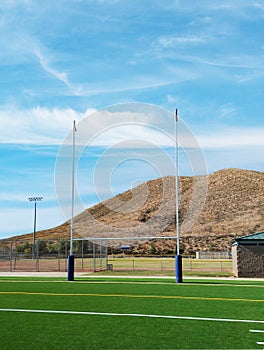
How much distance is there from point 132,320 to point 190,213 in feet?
343

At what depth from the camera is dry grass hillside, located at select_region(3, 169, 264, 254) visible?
85562 mm

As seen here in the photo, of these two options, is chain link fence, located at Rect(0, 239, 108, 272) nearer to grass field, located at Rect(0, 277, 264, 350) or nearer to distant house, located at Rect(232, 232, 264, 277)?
distant house, located at Rect(232, 232, 264, 277)

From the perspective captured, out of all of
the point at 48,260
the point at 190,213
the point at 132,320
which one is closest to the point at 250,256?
the point at 132,320

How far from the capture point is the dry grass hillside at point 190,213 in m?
85.6

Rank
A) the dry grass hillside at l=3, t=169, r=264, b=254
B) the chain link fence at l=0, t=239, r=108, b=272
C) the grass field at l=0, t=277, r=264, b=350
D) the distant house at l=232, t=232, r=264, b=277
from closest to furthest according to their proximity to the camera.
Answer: the grass field at l=0, t=277, r=264, b=350 < the distant house at l=232, t=232, r=264, b=277 < the chain link fence at l=0, t=239, r=108, b=272 < the dry grass hillside at l=3, t=169, r=264, b=254

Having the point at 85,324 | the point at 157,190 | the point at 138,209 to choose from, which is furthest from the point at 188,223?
the point at 85,324

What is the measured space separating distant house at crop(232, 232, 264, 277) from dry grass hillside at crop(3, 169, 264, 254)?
51.7 m

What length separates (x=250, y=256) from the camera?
2339 cm

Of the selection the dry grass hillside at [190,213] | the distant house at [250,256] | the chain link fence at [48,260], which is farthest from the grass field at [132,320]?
the dry grass hillside at [190,213]

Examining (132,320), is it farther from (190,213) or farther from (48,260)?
(190,213)

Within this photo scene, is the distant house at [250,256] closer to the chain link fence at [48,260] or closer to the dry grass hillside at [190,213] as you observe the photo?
the chain link fence at [48,260]

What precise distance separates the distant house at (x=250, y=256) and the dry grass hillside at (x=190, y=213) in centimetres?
5166

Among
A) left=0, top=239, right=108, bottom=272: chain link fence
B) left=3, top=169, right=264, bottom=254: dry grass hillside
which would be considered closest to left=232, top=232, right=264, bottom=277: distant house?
left=0, top=239, right=108, bottom=272: chain link fence

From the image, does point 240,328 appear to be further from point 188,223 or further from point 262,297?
point 188,223
